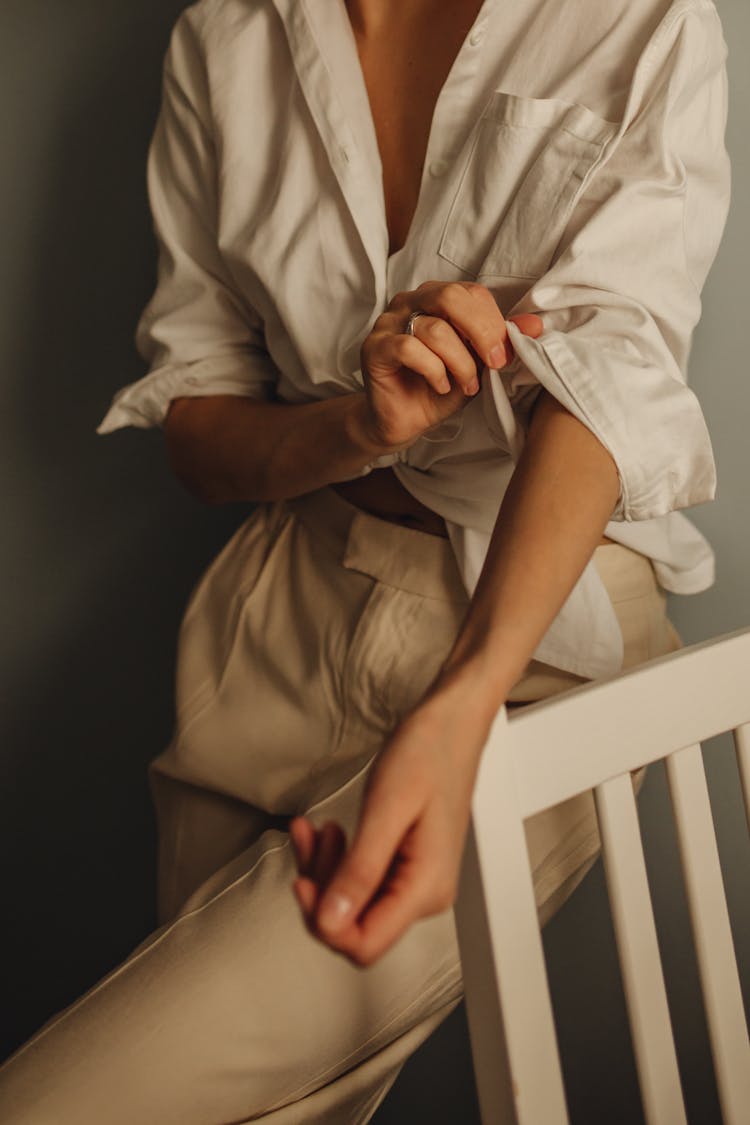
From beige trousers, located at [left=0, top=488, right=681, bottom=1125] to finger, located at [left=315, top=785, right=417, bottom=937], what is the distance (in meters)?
0.31

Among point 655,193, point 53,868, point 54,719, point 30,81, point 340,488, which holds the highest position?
point 655,193

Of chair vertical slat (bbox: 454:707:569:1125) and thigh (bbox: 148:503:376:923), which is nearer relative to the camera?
→ chair vertical slat (bbox: 454:707:569:1125)

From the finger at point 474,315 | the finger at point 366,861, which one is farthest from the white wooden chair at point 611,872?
the finger at point 474,315

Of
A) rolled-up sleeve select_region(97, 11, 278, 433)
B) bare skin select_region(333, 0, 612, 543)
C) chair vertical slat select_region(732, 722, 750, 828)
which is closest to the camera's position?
chair vertical slat select_region(732, 722, 750, 828)

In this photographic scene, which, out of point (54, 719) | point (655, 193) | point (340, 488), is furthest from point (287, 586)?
point (54, 719)

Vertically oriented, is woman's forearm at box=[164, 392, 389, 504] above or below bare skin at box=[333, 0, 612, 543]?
below

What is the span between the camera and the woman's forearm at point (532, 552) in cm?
57

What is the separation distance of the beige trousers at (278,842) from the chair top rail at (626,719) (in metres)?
0.19

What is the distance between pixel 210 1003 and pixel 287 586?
0.39 metres

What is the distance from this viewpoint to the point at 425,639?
34.7 inches

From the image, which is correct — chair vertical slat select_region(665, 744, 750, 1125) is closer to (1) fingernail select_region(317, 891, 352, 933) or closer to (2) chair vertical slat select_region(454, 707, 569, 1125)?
(2) chair vertical slat select_region(454, 707, 569, 1125)

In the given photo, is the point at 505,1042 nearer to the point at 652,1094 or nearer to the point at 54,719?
the point at 652,1094

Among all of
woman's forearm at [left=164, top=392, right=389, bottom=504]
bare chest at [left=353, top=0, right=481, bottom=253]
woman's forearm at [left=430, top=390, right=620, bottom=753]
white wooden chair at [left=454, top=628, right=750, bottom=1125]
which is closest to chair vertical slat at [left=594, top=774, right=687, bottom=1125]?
white wooden chair at [left=454, top=628, right=750, bottom=1125]

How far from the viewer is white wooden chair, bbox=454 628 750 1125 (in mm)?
558
